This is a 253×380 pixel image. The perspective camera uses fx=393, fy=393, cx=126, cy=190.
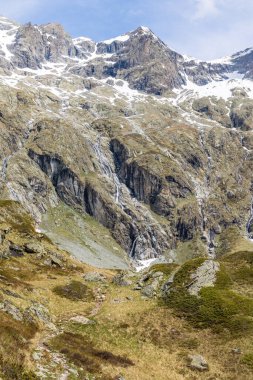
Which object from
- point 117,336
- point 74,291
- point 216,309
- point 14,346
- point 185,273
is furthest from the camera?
point 74,291

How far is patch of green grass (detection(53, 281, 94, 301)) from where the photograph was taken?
189ft

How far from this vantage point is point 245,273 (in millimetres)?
61969

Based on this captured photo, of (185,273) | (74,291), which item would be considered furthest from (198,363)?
(74,291)

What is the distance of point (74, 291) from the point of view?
60.4 metres

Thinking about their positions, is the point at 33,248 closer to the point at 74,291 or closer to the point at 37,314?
the point at 74,291

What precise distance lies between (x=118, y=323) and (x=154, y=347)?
7.40 meters

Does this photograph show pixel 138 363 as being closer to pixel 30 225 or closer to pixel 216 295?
pixel 216 295

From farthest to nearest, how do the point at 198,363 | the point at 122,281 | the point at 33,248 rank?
1. the point at 33,248
2. the point at 122,281
3. the point at 198,363

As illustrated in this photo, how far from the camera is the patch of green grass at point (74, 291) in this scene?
57.5m

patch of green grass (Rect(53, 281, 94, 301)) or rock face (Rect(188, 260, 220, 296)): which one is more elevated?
rock face (Rect(188, 260, 220, 296))

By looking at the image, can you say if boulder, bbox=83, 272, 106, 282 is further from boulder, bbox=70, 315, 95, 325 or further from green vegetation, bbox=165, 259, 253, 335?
boulder, bbox=70, 315, 95, 325

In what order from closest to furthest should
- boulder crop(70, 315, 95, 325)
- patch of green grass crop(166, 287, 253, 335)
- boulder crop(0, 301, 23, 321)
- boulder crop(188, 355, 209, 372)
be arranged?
1. boulder crop(188, 355, 209, 372)
2. boulder crop(0, 301, 23, 321)
3. patch of green grass crop(166, 287, 253, 335)
4. boulder crop(70, 315, 95, 325)

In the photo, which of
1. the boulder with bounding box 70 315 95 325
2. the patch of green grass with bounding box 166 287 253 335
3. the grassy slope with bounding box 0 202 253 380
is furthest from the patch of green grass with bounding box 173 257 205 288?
the boulder with bounding box 70 315 95 325

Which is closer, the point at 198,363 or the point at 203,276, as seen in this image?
the point at 198,363
